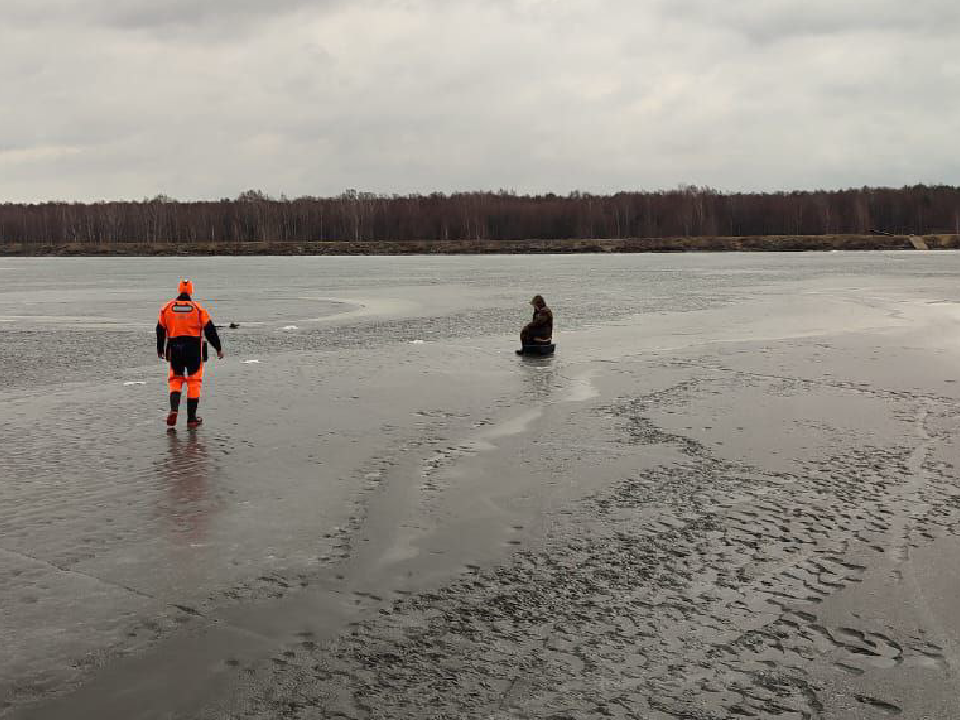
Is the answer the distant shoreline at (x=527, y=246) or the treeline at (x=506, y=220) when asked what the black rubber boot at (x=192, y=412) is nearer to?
the distant shoreline at (x=527, y=246)

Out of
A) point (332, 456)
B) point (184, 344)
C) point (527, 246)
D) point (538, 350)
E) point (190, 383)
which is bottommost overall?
point (332, 456)

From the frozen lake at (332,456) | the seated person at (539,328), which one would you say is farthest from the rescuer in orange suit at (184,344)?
the seated person at (539,328)

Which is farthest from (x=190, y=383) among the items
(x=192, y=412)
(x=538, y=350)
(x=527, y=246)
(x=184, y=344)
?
(x=527, y=246)

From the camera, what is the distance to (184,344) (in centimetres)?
1255

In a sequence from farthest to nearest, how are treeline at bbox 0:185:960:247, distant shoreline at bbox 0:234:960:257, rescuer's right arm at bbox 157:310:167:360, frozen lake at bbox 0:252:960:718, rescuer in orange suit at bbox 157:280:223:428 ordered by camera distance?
treeline at bbox 0:185:960:247 < distant shoreline at bbox 0:234:960:257 < rescuer's right arm at bbox 157:310:167:360 < rescuer in orange suit at bbox 157:280:223:428 < frozen lake at bbox 0:252:960:718

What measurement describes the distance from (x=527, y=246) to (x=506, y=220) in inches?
673

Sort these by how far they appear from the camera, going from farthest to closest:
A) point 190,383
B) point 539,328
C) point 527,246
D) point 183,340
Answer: point 527,246 < point 539,328 < point 190,383 < point 183,340

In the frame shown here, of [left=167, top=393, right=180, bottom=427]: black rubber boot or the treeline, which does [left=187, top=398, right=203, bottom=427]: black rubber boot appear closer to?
[left=167, top=393, right=180, bottom=427]: black rubber boot

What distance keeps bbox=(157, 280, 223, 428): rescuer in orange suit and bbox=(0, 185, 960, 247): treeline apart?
136 metres

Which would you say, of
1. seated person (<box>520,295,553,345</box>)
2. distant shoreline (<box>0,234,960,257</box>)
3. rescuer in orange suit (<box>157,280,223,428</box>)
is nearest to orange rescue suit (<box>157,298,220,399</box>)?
rescuer in orange suit (<box>157,280,223,428</box>)

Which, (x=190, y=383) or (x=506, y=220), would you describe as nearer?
(x=190, y=383)

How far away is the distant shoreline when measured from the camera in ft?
419

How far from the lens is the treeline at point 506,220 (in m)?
150

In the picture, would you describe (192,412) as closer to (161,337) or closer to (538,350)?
(161,337)
